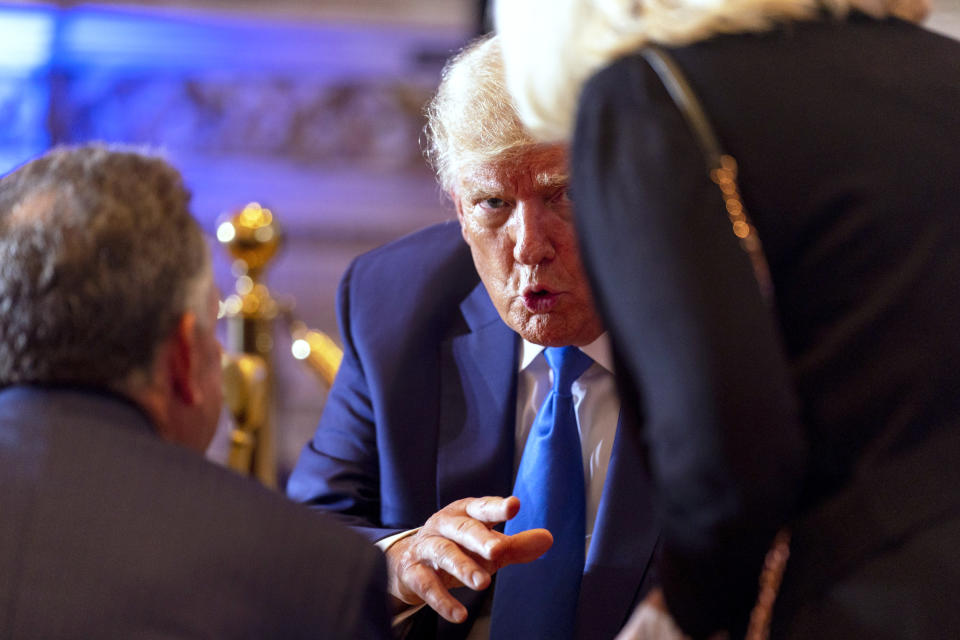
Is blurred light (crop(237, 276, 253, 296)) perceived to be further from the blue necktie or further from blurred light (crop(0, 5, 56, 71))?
blurred light (crop(0, 5, 56, 71))

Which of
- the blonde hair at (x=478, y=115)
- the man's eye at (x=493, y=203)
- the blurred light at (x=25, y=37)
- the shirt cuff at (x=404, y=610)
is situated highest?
the blurred light at (x=25, y=37)

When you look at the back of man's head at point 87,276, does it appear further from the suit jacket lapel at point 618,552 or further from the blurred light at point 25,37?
the blurred light at point 25,37

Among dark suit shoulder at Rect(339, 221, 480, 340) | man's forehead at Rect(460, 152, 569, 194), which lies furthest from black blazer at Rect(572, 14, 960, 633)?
dark suit shoulder at Rect(339, 221, 480, 340)

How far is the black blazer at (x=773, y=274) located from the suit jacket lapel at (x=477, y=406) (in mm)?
778

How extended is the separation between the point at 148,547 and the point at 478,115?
1.00 meters

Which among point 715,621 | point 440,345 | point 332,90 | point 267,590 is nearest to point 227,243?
point 440,345

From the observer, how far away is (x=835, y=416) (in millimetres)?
1057

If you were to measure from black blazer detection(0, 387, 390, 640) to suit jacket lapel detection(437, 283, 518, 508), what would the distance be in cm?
73

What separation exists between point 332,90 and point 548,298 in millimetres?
2917

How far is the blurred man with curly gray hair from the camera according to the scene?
1.06 metres

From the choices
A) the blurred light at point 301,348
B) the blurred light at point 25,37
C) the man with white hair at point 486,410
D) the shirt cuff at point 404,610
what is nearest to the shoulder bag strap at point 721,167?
the man with white hair at point 486,410

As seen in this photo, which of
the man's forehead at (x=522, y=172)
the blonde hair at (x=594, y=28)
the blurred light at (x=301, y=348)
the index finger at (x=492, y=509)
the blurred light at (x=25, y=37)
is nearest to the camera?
the blonde hair at (x=594, y=28)

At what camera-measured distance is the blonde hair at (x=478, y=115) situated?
5.90 ft

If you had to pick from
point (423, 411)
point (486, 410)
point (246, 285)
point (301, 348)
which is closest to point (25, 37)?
point (246, 285)
